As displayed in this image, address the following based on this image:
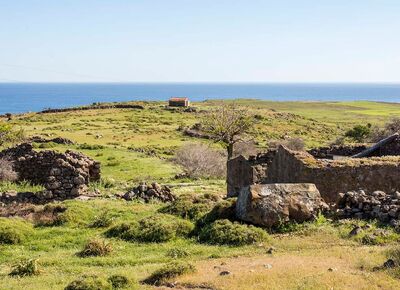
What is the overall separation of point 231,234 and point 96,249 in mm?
3863

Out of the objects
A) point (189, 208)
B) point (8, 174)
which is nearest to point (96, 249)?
point (189, 208)

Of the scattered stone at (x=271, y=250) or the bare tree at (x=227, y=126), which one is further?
the bare tree at (x=227, y=126)

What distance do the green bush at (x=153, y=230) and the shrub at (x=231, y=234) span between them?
3.10 ft

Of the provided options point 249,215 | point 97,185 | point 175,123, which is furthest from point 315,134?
point 249,215

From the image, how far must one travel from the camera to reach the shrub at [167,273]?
11820 mm

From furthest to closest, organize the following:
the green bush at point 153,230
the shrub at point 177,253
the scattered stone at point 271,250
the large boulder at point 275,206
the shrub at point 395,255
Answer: the green bush at point 153,230, the large boulder at point 275,206, the shrub at point 177,253, the scattered stone at point 271,250, the shrub at point 395,255

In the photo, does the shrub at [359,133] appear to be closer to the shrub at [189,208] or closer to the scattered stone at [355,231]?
the shrub at [189,208]

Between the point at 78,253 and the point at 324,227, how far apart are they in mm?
7200

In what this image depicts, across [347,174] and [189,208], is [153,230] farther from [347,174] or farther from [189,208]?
[347,174]

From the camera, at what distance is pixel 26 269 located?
43.4 ft

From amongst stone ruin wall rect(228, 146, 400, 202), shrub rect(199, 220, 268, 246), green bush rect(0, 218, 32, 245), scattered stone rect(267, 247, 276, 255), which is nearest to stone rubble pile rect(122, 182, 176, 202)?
stone ruin wall rect(228, 146, 400, 202)

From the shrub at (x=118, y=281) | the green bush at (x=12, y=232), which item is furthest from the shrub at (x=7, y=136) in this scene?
the shrub at (x=118, y=281)

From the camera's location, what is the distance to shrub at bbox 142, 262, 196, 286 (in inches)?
465

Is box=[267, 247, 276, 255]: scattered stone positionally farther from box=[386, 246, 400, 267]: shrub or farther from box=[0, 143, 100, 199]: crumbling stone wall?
box=[0, 143, 100, 199]: crumbling stone wall
